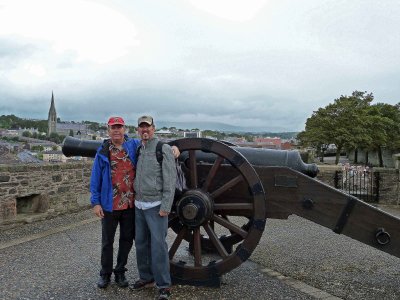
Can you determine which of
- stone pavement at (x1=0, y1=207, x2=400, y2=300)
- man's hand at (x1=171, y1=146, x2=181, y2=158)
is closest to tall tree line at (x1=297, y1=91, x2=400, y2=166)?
stone pavement at (x1=0, y1=207, x2=400, y2=300)

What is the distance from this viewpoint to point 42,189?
8.18m

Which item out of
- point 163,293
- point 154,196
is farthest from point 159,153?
point 163,293

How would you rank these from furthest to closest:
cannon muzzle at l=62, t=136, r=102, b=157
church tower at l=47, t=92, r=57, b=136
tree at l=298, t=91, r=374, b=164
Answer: church tower at l=47, t=92, r=57, b=136 < tree at l=298, t=91, r=374, b=164 < cannon muzzle at l=62, t=136, r=102, b=157

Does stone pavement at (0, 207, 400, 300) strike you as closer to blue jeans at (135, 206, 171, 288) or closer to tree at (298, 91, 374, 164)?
blue jeans at (135, 206, 171, 288)

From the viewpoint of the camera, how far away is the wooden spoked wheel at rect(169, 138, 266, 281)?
421cm

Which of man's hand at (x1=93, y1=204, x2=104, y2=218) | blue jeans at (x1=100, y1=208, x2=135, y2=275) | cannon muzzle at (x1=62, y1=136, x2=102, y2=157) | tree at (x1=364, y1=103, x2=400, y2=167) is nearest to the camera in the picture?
man's hand at (x1=93, y1=204, x2=104, y2=218)

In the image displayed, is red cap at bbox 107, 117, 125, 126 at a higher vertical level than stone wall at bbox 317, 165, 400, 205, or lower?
higher

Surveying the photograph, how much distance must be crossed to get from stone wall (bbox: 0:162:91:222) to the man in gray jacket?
14.0 ft

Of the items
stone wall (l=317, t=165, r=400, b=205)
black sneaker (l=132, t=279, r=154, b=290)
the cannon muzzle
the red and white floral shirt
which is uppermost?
the cannon muzzle

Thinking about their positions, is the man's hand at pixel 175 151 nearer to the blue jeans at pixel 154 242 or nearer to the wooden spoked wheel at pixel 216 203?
the wooden spoked wheel at pixel 216 203

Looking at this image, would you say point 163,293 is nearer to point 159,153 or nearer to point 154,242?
point 154,242

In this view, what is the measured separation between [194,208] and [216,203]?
38 centimetres

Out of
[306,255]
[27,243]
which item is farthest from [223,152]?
[27,243]

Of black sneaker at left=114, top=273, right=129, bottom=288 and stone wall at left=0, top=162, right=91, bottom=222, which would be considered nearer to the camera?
black sneaker at left=114, top=273, right=129, bottom=288
